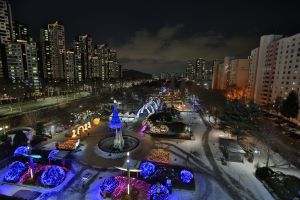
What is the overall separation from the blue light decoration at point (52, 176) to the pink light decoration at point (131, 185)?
5.67 meters

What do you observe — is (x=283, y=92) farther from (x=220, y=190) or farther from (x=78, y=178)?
(x=78, y=178)

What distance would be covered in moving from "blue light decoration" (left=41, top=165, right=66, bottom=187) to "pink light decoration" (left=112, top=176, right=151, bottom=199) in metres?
5.67

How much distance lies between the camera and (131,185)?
1659cm

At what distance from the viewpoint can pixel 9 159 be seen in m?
21.0

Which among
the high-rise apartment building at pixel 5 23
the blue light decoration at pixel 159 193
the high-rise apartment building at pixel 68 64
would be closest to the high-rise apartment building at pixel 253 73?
the blue light decoration at pixel 159 193

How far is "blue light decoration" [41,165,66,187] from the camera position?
1639cm

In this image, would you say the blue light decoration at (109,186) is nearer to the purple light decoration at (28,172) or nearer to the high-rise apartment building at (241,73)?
the purple light decoration at (28,172)

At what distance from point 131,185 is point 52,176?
25.1 ft

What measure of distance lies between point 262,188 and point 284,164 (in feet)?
24.5

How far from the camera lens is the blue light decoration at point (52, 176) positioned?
53.8ft

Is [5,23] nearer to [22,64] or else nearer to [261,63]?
[22,64]

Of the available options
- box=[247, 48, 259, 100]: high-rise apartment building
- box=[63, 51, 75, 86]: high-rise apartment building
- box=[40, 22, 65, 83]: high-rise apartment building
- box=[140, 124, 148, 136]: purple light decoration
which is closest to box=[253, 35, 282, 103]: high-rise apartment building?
box=[247, 48, 259, 100]: high-rise apartment building

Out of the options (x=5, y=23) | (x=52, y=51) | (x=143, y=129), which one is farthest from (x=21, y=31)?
(x=143, y=129)

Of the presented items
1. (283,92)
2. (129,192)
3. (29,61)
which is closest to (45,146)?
(129,192)
